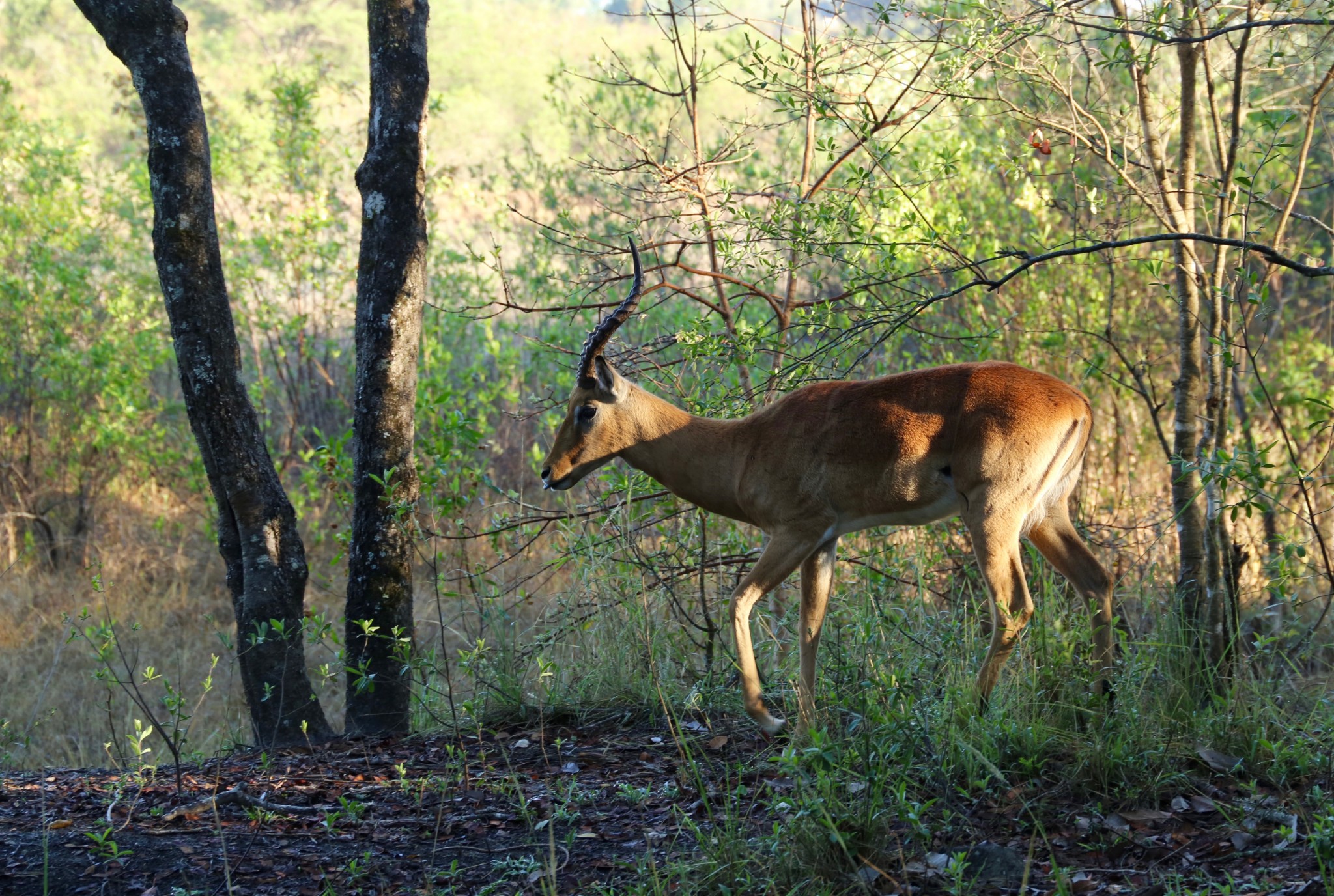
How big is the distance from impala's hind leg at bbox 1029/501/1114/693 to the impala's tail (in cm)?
Result: 8

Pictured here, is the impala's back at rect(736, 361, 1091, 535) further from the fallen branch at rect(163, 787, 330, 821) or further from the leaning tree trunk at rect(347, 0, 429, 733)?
the fallen branch at rect(163, 787, 330, 821)

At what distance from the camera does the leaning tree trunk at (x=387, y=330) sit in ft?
19.9

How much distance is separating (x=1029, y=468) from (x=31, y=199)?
12255mm

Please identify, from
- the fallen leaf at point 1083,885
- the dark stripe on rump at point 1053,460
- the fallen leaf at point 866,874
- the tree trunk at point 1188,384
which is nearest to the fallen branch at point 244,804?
the fallen leaf at point 866,874

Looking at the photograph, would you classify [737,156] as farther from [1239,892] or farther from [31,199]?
[31,199]

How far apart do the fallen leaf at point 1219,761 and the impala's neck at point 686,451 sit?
2210mm

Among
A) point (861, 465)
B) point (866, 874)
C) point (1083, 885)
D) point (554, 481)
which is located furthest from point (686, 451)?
point (1083, 885)

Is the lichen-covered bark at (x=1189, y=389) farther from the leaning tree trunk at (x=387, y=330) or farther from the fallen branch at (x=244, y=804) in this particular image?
the fallen branch at (x=244, y=804)

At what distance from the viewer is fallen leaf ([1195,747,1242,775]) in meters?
4.38

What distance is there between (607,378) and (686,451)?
0.52 meters

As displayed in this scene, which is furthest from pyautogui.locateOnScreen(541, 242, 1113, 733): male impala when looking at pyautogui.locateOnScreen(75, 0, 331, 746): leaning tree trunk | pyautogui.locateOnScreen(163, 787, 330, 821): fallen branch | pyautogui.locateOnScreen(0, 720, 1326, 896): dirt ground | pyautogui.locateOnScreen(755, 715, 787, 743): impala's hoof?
pyautogui.locateOnScreen(163, 787, 330, 821): fallen branch

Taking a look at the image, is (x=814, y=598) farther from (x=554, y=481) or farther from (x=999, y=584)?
(x=554, y=481)

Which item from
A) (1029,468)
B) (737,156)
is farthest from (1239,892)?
(737,156)

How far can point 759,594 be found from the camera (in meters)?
5.32
